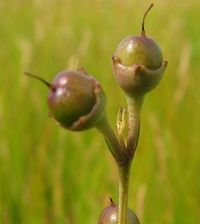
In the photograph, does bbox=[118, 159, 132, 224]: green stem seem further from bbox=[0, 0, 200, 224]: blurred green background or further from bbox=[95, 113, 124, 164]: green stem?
bbox=[0, 0, 200, 224]: blurred green background

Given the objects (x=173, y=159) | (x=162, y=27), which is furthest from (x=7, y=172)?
(x=162, y=27)

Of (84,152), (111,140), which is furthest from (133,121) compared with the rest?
(84,152)

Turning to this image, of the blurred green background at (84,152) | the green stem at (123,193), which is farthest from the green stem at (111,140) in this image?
the blurred green background at (84,152)

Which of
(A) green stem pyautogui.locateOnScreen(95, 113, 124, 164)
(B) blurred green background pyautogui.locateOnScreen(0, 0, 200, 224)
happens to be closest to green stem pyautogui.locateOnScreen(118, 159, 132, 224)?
(A) green stem pyautogui.locateOnScreen(95, 113, 124, 164)

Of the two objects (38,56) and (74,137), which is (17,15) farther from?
(74,137)

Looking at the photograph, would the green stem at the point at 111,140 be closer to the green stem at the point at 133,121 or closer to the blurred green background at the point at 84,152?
the green stem at the point at 133,121

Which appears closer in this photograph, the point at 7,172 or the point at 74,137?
the point at 7,172
